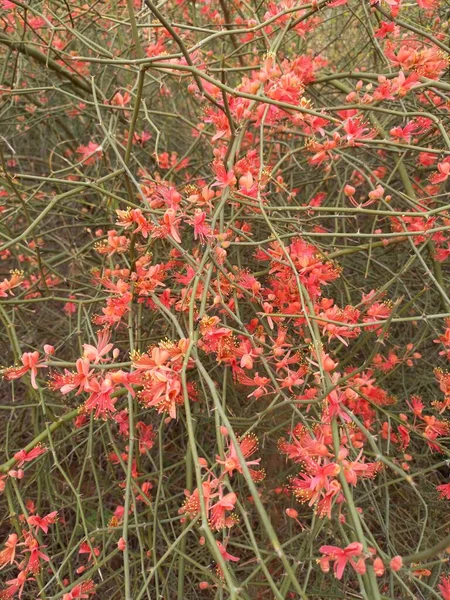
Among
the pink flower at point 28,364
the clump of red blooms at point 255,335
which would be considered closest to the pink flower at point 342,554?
the clump of red blooms at point 255,335

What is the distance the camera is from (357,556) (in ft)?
3.26

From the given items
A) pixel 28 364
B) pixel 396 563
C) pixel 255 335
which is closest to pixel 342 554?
pixel 396 563

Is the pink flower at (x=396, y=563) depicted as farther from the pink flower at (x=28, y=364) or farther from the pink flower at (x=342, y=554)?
the pink flower at (x=28, y=364)

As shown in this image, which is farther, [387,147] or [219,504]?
[387,147]

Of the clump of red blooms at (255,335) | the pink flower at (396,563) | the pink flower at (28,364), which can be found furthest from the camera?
the pink flower at (28,364)

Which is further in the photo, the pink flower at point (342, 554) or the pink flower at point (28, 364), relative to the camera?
the pink flower at point (28, 364)

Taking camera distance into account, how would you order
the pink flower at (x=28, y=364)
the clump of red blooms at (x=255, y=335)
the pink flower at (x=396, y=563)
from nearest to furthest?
the pink flower at (x=396, y=563)
the clump of red blooms at (x=255, y=335)
the pink flower at (x=28, y=364)

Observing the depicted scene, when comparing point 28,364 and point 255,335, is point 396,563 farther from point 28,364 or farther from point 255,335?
point 28,364

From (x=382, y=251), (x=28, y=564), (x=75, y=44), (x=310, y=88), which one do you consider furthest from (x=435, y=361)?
(x=75, y=44)

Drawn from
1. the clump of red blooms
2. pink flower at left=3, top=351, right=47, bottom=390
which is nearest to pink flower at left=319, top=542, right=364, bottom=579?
the clump of red blooms

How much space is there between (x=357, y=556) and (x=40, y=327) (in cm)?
154

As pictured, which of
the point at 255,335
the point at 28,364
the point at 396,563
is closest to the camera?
the point at 396,563

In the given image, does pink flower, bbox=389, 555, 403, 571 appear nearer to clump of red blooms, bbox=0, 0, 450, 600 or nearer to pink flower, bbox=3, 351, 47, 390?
clump of red blooms, bbox=0, 0, 450, 600

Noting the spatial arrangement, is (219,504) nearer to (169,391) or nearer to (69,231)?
(169,391)
